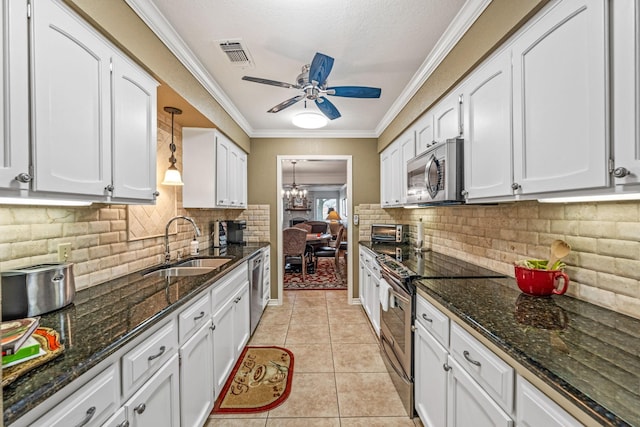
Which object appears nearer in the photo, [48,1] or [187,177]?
[48,1]

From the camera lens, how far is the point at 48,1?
1.10 meters

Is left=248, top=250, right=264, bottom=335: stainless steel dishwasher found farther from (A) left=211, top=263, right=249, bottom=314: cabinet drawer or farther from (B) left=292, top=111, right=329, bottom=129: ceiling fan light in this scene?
(B) left=292, top=111, right=329, bottom=129: ceiling fan light

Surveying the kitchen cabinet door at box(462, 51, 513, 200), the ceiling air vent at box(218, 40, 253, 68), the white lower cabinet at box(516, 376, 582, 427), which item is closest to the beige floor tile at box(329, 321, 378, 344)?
the kitchen cabinet door at box(462, 51, 513, 200)

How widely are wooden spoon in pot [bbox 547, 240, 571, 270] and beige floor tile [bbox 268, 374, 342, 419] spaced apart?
1.60 meters

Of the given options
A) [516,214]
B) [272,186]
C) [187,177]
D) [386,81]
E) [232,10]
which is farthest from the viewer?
[272,186]

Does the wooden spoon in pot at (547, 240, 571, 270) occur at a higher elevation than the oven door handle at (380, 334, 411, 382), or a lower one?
higher

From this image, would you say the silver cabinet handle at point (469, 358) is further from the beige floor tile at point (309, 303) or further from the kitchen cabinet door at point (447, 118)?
the beige floor tile at point (309, 303)

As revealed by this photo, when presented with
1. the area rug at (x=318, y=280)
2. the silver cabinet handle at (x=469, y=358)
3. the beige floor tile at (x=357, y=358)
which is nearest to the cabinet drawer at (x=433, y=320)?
the silver cabinet handle at (x=469, y=358)

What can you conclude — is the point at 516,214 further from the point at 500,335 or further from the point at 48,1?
the point at 48,1

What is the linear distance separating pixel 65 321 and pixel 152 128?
3.58 feet

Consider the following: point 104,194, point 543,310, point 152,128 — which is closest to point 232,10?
point 152,128

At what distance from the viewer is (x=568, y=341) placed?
1.01 meters

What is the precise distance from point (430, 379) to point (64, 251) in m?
2.02

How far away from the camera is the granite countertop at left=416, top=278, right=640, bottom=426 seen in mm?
741
